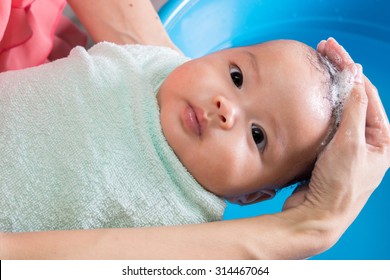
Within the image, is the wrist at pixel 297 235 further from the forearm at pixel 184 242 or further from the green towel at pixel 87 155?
the green towel at pixel 87 155

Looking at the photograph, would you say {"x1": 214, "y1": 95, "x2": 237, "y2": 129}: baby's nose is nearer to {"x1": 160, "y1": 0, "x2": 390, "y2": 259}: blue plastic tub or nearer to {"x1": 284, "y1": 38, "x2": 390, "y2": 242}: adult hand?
{"x1": 284, "y1": 38, "x2": 390, "y2": 242}: adult hand

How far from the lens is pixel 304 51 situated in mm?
813

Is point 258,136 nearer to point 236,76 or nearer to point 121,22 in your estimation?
point 236,76

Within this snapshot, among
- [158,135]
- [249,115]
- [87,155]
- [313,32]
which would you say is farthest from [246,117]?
[313,32]

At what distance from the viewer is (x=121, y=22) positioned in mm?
1064

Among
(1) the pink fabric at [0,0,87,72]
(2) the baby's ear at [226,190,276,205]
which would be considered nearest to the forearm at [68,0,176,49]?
(1) the pink fabric at [0,0,87,72]

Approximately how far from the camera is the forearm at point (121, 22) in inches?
41.3

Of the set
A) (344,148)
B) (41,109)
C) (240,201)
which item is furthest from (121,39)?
(344,148)

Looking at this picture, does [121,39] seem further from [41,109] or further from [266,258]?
[266,258]

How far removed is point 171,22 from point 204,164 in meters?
0.61

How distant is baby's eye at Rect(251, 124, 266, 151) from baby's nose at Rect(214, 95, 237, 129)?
0.18 ft

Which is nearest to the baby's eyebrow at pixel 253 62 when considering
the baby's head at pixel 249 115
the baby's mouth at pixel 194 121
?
the baby's head at pixel 249 115

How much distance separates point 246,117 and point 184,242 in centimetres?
23

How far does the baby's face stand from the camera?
764 mm
